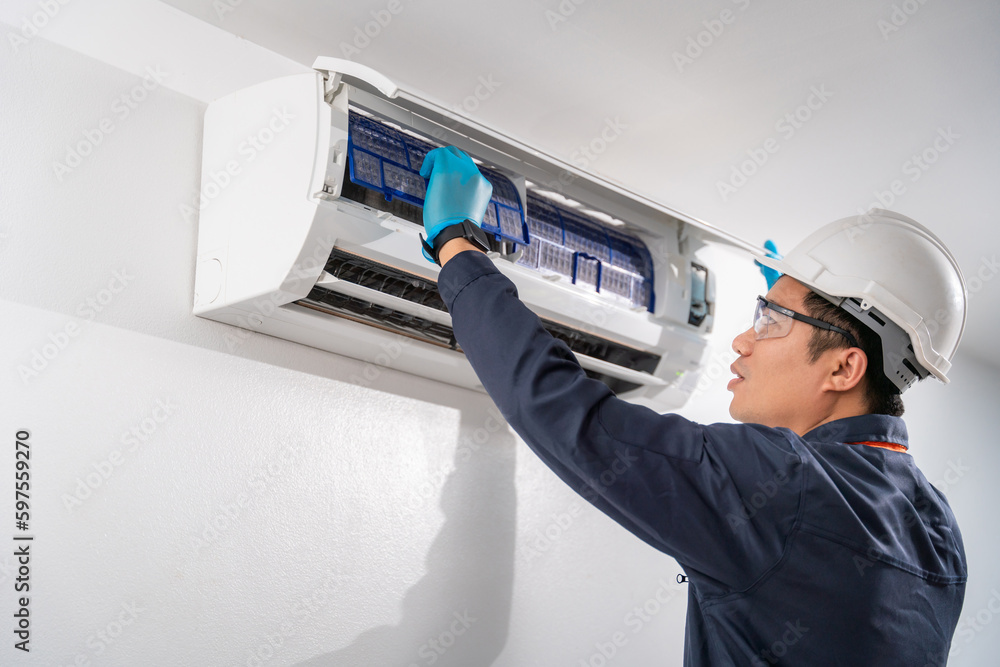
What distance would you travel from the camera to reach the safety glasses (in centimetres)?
136

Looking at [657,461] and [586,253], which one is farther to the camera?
[586,253]

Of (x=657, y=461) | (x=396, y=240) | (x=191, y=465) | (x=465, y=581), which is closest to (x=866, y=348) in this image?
(x=657, y=461)

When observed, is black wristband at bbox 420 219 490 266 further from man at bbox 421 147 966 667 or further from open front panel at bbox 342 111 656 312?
open front panel at bbox 342 111 656 312

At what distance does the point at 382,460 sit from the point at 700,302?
99 cm

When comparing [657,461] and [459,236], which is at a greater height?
[459,236]

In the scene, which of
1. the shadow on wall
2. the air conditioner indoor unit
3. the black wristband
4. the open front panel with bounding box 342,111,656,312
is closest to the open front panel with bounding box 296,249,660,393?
the air conditioner indoor unit

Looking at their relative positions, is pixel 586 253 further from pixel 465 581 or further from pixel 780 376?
pixel 465 581

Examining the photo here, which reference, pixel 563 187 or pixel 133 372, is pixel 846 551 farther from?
pixel 133 372

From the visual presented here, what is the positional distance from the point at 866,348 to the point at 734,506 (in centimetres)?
50

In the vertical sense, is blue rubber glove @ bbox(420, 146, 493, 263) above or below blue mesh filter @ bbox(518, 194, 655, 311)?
below

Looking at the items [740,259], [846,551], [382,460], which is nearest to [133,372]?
[382,460]

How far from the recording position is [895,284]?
1.35m

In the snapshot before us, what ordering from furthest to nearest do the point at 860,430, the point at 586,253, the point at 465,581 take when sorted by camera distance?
the point at 465,581, the point at 586,253, the point at 860,430

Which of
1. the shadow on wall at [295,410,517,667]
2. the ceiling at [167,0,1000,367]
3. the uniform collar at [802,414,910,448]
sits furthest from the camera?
the shadow on wall at [295,410,517,667]
